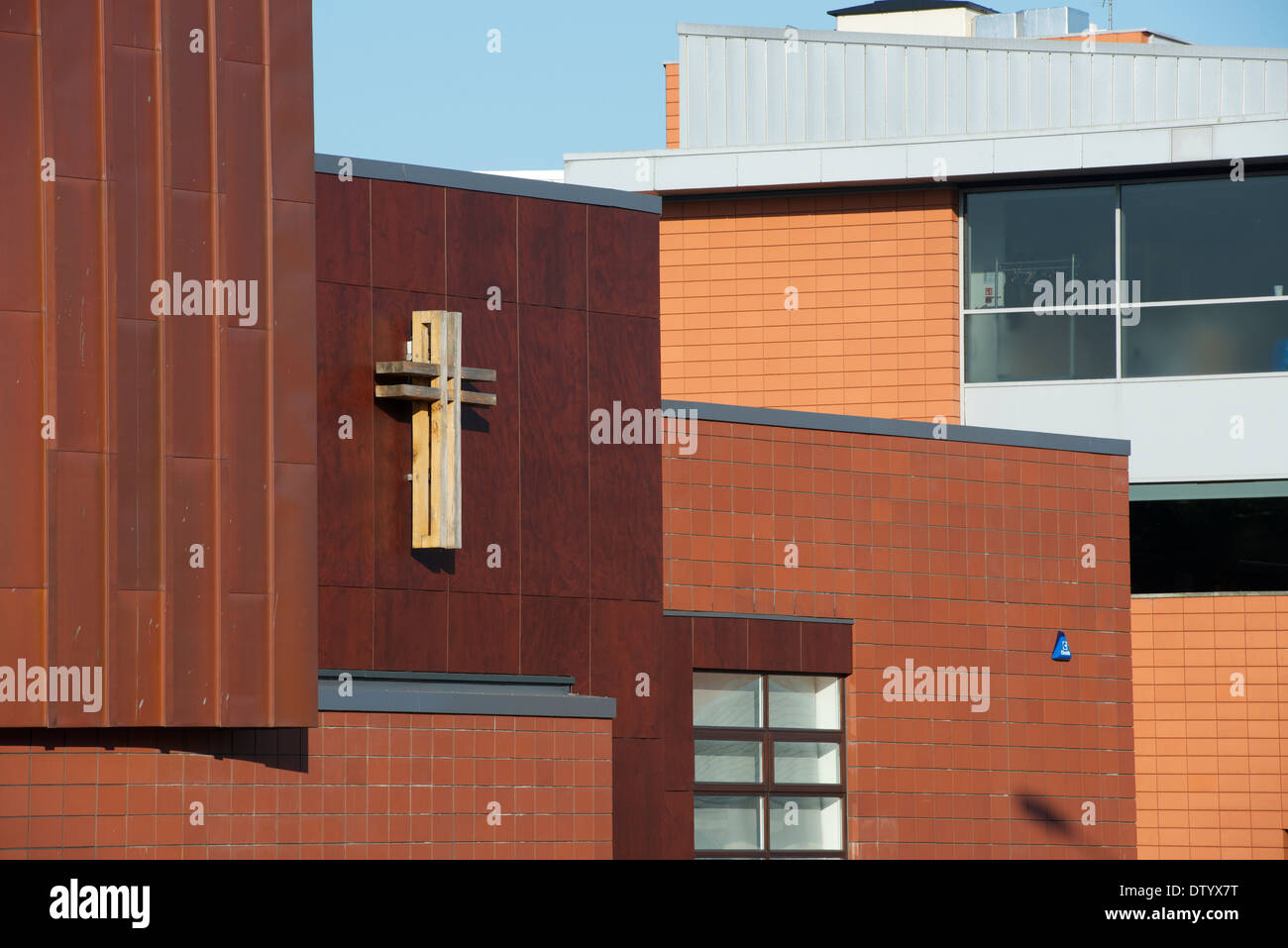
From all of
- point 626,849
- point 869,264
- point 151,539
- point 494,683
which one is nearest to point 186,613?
point 151,539

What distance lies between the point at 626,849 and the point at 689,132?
34.7ft

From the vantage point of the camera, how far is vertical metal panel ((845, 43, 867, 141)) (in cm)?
2202

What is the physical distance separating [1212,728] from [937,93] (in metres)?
7.53

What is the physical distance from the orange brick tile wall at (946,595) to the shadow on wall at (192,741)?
13.8ft

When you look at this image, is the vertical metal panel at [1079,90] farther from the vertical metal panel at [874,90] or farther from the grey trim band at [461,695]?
the grey trim band at [461,695]

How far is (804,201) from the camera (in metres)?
21.4

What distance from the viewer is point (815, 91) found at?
2216cm

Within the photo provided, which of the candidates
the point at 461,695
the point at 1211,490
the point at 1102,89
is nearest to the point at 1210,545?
the point at 1211,490

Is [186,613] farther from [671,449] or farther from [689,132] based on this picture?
[689,132]

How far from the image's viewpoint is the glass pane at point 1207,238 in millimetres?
20250

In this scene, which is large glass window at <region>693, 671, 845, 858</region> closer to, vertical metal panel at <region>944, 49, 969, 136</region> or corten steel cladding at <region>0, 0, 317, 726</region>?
corten steel cladding at <region>0, 0, 317, 726</region>

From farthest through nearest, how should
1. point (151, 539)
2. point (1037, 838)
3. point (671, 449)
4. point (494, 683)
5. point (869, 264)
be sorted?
point (869, 264)
point (1037, 838)
point (671, 449)
point (494, 683)
point (151, 539)

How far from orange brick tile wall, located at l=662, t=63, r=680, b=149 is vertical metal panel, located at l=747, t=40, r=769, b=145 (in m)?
1.37
